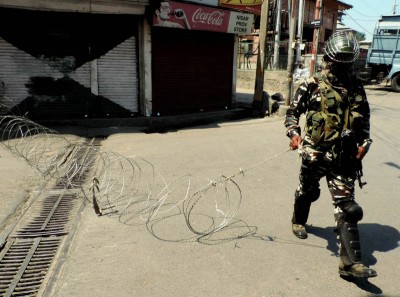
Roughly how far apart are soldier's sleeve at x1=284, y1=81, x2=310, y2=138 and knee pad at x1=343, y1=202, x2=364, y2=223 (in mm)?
829

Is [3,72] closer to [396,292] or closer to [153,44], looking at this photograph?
[153,44]

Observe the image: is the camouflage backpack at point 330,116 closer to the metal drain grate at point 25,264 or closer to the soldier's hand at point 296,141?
the soldier's hand at point 296,141

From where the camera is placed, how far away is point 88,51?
32.4 feet

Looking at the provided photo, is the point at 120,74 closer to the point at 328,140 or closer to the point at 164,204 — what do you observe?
the point at 164,204

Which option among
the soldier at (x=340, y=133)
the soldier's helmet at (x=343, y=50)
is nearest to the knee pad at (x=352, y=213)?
the soldier at (x=340, y=133)

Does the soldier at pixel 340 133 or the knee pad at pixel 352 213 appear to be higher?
the soldier at pixel 340 133

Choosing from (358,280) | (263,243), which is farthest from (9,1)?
(358,280)

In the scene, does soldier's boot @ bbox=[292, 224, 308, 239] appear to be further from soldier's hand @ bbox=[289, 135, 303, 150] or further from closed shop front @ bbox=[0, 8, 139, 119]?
closed shop front @ bbox=[0, 8, 139, 119]

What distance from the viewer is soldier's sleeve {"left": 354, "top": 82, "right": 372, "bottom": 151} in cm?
329

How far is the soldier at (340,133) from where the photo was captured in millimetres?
3172

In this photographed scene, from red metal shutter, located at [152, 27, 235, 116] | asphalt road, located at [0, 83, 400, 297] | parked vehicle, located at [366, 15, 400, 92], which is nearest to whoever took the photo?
asphalt road, located at [0, 83, 400, 297]

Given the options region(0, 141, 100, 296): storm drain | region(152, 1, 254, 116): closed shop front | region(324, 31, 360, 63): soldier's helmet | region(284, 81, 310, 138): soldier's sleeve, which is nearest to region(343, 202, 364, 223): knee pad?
region(284, 81, 310, 138): soldier's sleeve

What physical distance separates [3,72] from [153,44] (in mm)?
3987

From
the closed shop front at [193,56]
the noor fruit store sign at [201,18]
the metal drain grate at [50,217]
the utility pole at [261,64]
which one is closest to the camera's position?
the metal drain grate at [50,217]
